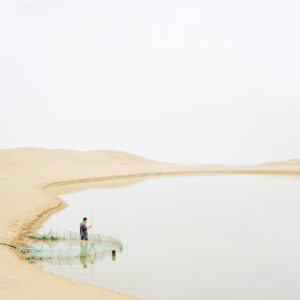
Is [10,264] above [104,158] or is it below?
below

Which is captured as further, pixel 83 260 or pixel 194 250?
pixel 194 250

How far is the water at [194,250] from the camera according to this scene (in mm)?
9602

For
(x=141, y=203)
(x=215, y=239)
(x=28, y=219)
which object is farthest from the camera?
(x=141, y=203)

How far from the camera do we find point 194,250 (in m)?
13.1

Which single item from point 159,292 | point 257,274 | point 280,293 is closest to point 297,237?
point 257,274

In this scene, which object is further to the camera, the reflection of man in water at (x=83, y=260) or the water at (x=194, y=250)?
the reflection of man in water at (x=83, y=260)

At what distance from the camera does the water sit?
9.60 metres

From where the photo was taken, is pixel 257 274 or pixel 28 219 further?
pixel 28 219

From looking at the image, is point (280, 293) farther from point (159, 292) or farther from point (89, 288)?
point (89, 288)

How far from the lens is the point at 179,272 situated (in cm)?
1068

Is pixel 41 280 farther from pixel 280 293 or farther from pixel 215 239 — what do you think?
pixel 215 239

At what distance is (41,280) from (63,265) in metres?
2.24

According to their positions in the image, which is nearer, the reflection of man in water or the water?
the water

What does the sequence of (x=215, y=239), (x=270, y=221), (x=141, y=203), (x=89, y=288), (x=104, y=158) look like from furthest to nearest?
1. (x=104, y=158)
2. (x=141, y=203)
3. (x=270, y=221)
4. (x=215, y=239)
5. (x=89, y=288)
